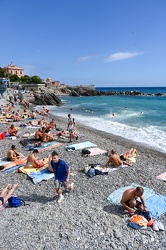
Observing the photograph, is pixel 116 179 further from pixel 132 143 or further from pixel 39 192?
pixel 132 143

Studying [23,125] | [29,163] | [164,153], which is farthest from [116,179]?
[23,125]

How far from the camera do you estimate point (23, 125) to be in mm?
17484

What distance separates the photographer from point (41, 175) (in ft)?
26.0

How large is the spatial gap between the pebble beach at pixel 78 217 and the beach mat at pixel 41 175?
0.53 ft

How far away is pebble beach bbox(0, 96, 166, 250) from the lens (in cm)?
468

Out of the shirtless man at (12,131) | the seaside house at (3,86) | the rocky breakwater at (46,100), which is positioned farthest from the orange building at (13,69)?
the shirtless man at (12,131)

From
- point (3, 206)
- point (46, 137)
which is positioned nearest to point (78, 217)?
point (3, 206)

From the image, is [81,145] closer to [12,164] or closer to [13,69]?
[12,164]

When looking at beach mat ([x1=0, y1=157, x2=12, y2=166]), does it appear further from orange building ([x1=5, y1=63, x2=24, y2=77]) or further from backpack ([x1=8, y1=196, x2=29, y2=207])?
orange building ([x1=5, y1=63, x2=24, y2=77])

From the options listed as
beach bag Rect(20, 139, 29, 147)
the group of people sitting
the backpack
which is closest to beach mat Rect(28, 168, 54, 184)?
the group of people sitting

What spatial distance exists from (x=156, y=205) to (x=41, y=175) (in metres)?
4.04

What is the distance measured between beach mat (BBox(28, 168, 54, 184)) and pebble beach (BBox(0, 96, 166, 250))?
16cm

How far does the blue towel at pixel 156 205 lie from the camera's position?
18.7 feet

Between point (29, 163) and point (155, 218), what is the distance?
17.1 ft
